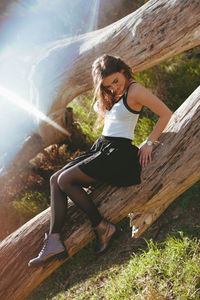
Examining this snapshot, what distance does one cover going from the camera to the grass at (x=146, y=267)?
8.55 feet

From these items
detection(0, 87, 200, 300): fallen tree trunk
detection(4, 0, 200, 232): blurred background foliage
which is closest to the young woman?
detection(0, 87, 200, 300): fallen tree trunk

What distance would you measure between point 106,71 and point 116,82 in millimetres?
127

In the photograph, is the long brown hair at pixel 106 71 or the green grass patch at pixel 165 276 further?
the green grass patch at pixel 165 276

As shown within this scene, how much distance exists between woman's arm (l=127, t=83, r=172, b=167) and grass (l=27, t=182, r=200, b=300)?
1.12 m

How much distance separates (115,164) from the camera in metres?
2.31

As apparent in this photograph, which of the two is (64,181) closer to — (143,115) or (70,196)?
(70,196)

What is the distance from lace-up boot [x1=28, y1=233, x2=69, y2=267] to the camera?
2.32 meters

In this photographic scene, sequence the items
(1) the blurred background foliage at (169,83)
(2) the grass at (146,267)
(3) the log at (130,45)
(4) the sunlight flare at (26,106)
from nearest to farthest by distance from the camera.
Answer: (2) the grass at (146,267) → (3) the log at (130,45) → (1) the blurred background foliage at (169,83) → (4) the sunlight flare at (26,106)

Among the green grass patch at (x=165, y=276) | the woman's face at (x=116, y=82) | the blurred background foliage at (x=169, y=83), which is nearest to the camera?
the woman's face at (x=116, y=82)

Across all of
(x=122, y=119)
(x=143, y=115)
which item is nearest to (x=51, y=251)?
(x=122, y=119)

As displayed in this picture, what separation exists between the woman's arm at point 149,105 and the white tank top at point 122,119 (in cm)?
5

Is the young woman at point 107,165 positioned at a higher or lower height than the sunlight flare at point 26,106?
lower

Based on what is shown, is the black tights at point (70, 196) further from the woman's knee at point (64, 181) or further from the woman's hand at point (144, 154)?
the woman's hand at point (144, 154)

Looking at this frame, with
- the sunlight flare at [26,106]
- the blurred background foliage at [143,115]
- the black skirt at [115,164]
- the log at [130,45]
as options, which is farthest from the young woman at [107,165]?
the sunlight flare at [26,106]
